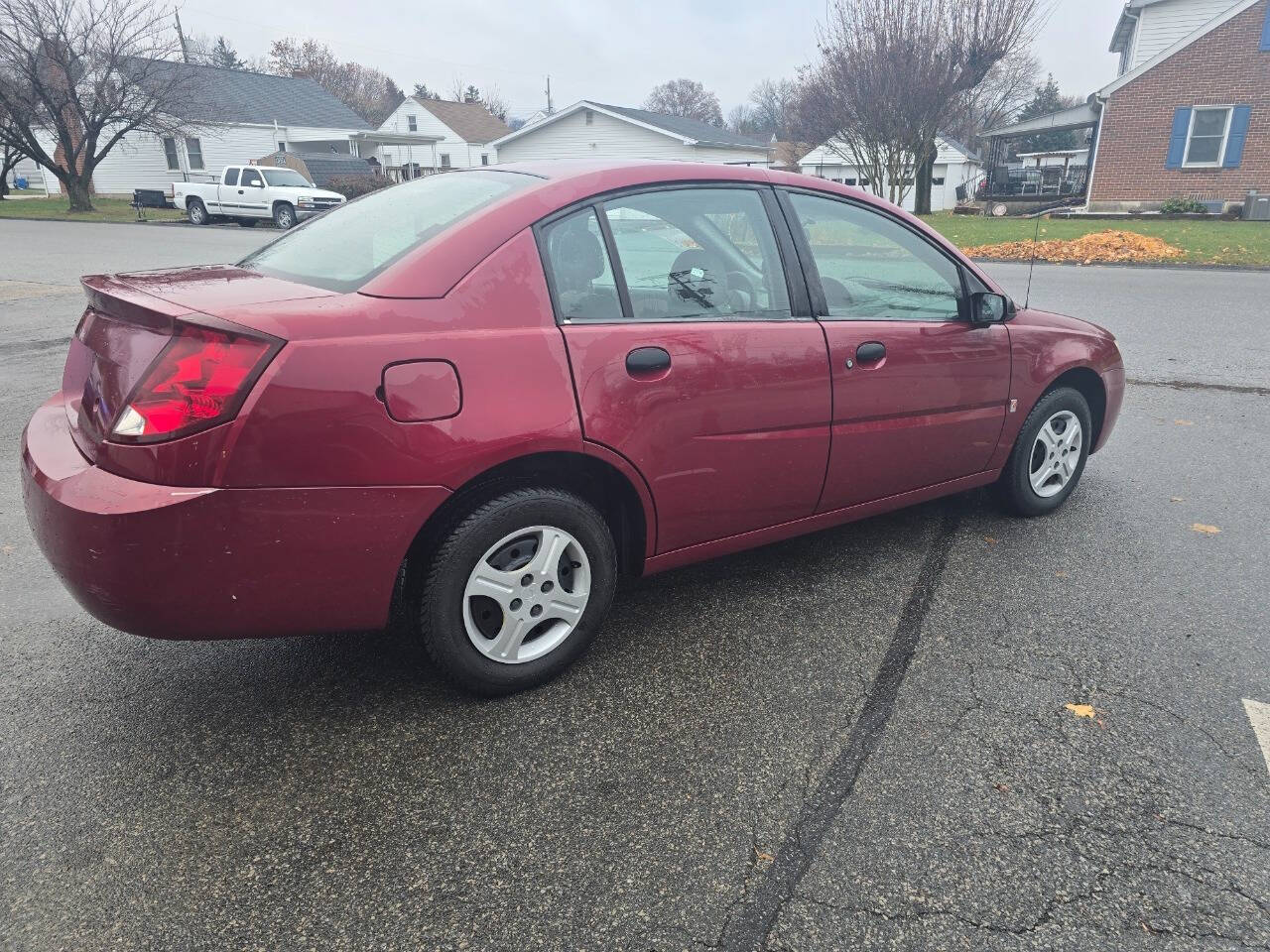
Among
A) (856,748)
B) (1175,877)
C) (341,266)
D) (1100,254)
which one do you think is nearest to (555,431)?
(341,266)

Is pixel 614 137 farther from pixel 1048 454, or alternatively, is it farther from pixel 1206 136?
pixel 1048 454

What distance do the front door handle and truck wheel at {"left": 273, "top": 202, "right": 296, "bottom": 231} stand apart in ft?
91.1

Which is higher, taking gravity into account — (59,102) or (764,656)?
(59,102)

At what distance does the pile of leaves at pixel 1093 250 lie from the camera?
Result: 644 inches

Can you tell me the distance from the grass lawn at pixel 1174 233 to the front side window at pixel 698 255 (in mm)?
12986

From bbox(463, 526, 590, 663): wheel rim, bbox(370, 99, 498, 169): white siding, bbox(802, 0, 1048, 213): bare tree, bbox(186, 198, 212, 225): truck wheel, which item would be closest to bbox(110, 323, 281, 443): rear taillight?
bbox(463, 526, 590, 663): wheel rim

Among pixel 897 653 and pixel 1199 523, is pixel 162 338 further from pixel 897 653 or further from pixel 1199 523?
pixel 1199 523

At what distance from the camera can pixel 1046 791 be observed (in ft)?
7.83

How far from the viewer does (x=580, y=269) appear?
2.78 meters

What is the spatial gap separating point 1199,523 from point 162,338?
4462 mm

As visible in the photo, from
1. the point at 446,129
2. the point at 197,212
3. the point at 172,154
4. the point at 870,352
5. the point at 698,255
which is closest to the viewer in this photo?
the point at 698,255

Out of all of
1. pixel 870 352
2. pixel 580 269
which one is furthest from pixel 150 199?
pixel 870 352

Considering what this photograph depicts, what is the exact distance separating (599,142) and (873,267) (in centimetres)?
3719

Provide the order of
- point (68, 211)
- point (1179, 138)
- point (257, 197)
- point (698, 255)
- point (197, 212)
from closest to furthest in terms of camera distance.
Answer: point (698, 255) < point (1179, 138) < point (257, 197) < point (197, 212) < point (68, 211)
